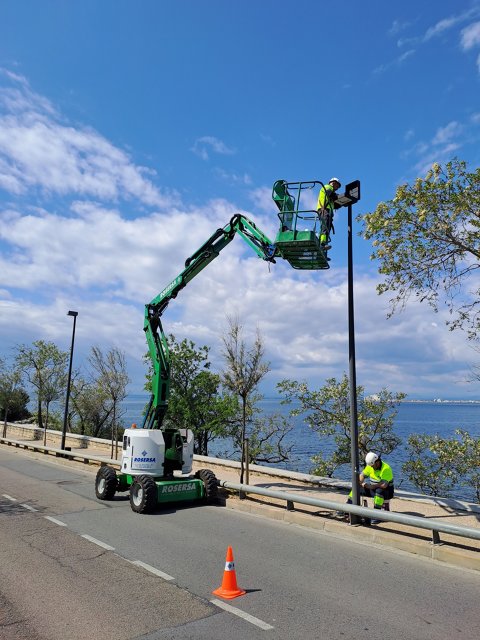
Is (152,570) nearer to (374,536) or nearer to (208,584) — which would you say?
(208,584)

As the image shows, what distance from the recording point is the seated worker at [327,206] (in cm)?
1009

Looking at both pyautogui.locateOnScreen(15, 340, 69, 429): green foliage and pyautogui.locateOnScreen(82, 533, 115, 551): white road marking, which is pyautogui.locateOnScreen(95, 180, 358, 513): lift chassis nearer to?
pyautogui.locateOnScreen(82, 533, 115, 551): white road marking

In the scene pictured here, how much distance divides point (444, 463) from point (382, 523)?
188 inches

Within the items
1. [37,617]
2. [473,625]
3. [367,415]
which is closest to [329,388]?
[367,415]

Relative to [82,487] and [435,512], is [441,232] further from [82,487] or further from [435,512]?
[82,487]

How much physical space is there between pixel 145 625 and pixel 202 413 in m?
20.4

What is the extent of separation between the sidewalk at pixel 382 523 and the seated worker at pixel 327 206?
5379mm

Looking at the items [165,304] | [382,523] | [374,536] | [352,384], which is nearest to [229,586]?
[374,536]

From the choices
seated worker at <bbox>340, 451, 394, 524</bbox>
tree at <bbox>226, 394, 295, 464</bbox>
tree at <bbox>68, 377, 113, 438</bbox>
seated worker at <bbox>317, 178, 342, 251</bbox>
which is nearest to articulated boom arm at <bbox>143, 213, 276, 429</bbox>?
seated worker at <bbox>317, 178, 342, 251</bbox>

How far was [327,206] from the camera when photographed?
10.4 metres

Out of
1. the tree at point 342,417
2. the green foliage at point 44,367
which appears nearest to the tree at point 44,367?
the green foliage at point 44,367

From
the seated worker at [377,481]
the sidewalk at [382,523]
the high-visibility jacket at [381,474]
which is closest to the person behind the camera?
the sidewalk at [382,523]

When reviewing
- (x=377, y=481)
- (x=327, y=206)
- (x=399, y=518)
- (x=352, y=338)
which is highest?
(x=327, y=206)

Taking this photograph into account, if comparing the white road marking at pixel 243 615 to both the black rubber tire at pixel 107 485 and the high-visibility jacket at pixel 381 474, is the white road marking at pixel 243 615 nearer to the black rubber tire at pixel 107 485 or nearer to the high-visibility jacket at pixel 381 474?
the high-visibility jacket at pixel 381 474
